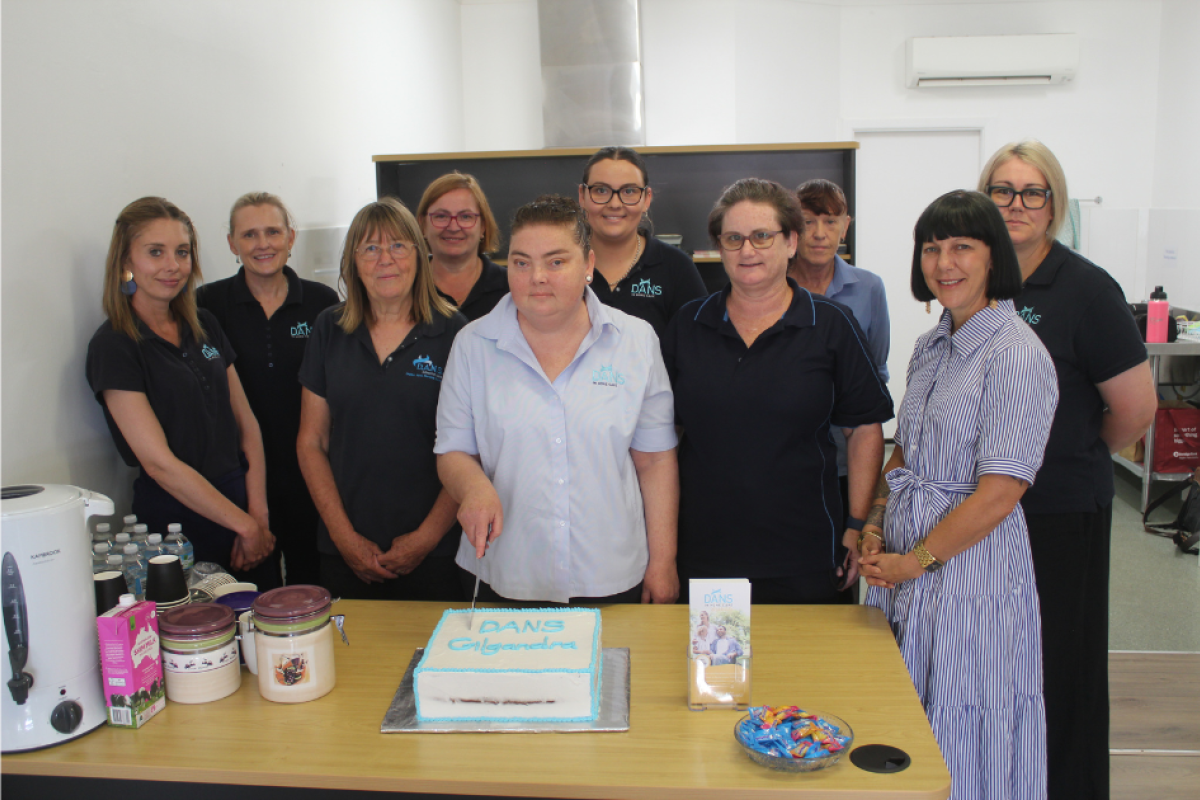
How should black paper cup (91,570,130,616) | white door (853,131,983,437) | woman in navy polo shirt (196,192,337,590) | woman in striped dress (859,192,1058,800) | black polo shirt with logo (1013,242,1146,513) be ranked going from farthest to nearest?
white door (853,131,983,437) < woman in navy polo shirt (196,192,337,590) < black polo shirt with logo (1013,242,1146,513) < woman in striped dress (859,192,1058,800) < black paper cup (91,570,130,616)

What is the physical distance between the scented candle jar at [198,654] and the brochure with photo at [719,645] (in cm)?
78

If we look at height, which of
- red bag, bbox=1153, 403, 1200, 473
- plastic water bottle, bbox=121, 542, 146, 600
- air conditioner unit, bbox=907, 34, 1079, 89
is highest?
air conditioner unit, bbox=907, 34, 1079, 89

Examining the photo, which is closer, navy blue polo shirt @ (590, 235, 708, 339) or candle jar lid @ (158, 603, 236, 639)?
candle jar lid @ (158, 603, 236, 639)

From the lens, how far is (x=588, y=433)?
1867mm

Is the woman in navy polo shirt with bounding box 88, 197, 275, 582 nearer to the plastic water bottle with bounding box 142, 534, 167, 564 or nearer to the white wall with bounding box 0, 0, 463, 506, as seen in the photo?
the white wall with bounding box 0, 0, 463, 506

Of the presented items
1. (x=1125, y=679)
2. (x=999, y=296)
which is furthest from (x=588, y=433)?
(x=1125, y=679)

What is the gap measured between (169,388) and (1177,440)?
491 centimetres

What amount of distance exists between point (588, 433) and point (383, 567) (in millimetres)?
700

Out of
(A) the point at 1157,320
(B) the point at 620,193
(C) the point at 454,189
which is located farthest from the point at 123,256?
(A) the point at 1157,320

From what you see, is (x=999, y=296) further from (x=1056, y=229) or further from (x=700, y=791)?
(x=700, y=791)

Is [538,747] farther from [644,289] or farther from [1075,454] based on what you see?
[644,289]

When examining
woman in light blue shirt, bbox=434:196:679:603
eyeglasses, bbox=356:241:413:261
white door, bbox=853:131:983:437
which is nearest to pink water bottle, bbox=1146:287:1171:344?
white door, bbox=853:131:983:437

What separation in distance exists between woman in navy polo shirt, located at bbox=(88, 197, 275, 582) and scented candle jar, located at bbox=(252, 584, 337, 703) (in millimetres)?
860

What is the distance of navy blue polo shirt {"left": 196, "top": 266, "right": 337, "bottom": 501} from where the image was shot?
8.81 feet
